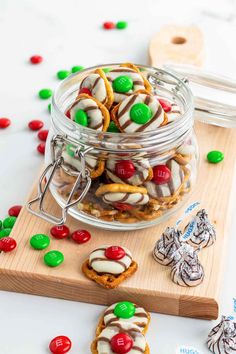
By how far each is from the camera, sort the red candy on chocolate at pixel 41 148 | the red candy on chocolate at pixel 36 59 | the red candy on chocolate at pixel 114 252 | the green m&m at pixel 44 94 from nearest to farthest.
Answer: the red candy on chocolate at pixel 114 252
the red candy on chocolate at pixel 41 148
the green m&m at pixel 44 94
the red candy on chocolate at pixel 36 59

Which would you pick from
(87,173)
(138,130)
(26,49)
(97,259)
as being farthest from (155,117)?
(26,49)

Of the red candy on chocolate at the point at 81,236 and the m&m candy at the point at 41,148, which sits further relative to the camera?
the m&m candy at the point at 41,148

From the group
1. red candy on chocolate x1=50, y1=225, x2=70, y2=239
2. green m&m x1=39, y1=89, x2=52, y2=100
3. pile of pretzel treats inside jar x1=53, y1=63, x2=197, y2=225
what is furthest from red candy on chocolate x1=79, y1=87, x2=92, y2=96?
green m&m x1=39, y1=89, x2=52, y2=100

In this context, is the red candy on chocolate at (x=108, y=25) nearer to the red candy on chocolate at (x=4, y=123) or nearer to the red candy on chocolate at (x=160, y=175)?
the red candy on chocolate at (x=4, y=123)

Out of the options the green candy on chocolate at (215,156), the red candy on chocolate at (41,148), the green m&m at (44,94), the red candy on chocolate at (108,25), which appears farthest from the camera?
the red candy on chocolate at (108,25)

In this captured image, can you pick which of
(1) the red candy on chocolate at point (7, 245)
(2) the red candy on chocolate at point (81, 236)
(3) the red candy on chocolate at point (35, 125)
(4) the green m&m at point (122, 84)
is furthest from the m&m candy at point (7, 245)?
(3) the red candy on chocolate at point (35, 125)

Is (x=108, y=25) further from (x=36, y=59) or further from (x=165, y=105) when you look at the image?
(x=165, y=105)

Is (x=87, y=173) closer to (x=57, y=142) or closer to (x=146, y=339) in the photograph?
(x=57, y=142)
